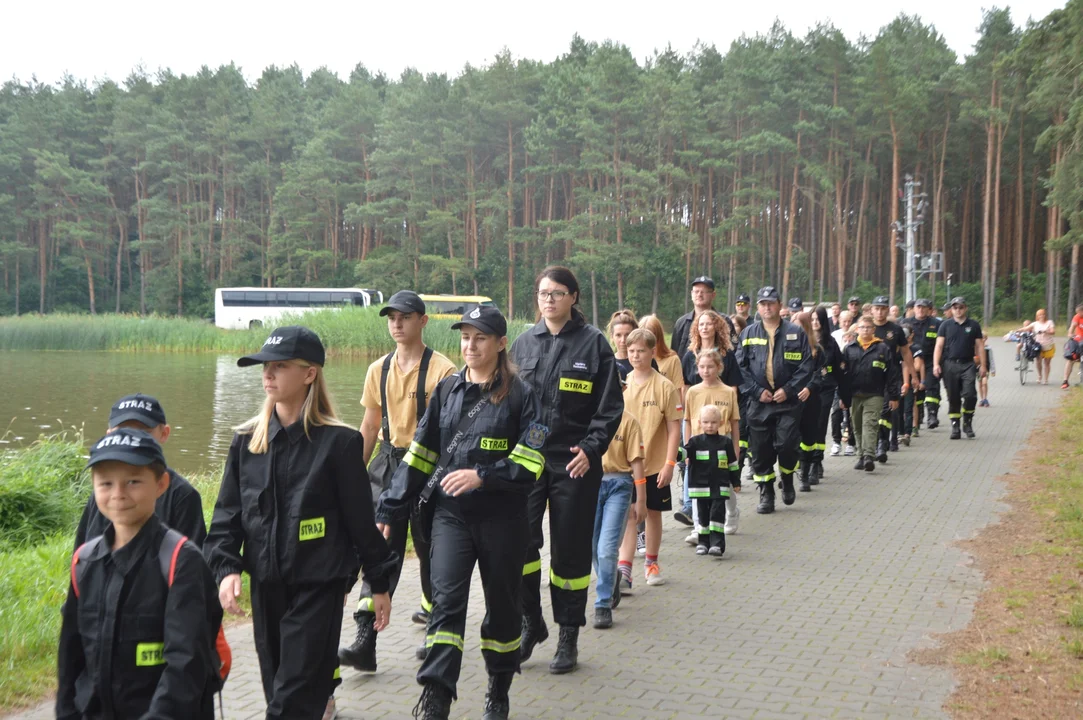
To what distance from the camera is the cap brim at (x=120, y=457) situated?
310 centimetres

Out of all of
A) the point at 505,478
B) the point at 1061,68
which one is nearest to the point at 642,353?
the point at 505,478

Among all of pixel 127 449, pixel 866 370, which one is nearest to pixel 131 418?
pixel 127 449

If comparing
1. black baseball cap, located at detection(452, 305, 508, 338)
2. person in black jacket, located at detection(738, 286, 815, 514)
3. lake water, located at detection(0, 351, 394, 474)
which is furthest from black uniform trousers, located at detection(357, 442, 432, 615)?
lake water, located at detection(0, 351, 394, 474)

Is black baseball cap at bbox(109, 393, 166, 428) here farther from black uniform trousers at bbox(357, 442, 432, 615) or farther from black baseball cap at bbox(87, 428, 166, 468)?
black uniform trousers at bbox(357, 442, 432, 615)

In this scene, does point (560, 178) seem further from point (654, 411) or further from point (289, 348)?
point (289, 348)

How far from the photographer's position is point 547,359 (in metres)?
5.96

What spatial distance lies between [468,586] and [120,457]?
2.04 m

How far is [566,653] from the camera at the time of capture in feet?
19.1

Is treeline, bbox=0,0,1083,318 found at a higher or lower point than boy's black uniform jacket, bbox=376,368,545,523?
higher

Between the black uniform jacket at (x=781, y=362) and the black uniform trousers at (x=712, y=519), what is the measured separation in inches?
85.3

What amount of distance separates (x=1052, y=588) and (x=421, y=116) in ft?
229

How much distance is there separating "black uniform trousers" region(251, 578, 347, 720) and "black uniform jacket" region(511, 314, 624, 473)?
195 cm

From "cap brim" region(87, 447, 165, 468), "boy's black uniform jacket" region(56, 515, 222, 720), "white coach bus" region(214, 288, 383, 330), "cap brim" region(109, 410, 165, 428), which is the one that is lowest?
"boy's black uniform jacket" region(56, 515, 222, 720)

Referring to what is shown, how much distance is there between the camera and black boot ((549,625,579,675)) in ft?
19.0
